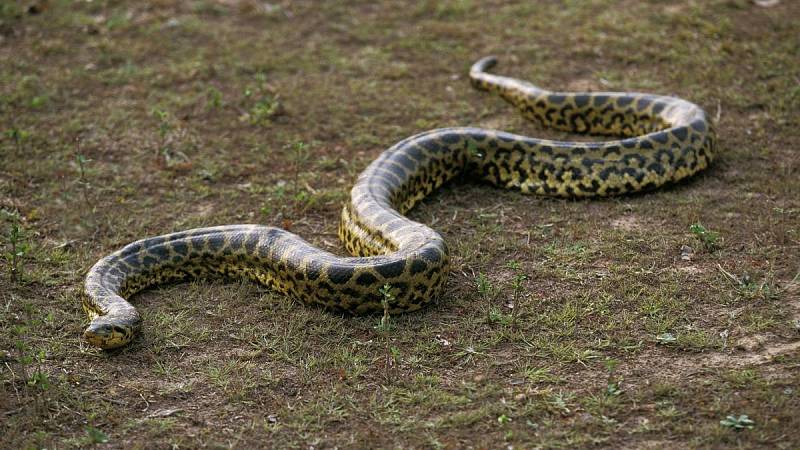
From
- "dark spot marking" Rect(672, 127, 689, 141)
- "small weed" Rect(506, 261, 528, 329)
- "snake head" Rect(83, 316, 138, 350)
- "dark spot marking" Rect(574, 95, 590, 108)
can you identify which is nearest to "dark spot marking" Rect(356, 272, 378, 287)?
"small weed" Rect(506, 261, 528, 329)

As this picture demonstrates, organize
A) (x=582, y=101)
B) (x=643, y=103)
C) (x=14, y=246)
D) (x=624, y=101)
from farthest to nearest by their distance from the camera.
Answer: (x=582, y=101), (x=624, y=101), (x=643, y=103), (x=14, y=246)

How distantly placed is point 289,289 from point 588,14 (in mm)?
9769

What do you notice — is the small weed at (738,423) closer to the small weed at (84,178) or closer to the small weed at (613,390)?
the small weed at (613,390)

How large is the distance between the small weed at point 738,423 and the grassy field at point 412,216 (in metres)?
0.02

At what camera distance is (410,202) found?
10.7m

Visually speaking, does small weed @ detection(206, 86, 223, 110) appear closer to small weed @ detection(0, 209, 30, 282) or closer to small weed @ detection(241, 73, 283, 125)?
small weed @ detection(241, 73, 283, 125)

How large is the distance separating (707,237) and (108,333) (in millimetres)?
6042

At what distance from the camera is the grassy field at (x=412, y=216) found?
7.24 m

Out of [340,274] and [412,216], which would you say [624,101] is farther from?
[340,274]

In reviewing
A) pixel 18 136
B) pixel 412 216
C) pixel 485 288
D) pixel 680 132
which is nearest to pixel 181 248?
pixel 412 216

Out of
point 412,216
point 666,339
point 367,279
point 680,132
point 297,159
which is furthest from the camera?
point 297,159

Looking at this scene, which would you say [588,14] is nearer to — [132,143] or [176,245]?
[132,143]

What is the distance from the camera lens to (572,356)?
7.85 metres

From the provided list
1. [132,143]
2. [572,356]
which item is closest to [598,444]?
[572,356]
